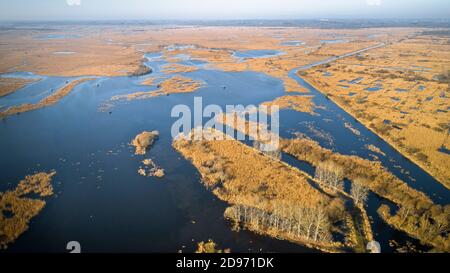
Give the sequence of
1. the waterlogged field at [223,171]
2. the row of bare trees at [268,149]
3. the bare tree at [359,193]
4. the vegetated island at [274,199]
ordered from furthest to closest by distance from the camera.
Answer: the row of bare trees at [268,149]
the bare tree at [359,193]
the waterlogged field at [223,171]
the vegetated island at [274,199]

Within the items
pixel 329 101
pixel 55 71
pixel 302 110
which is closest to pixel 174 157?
pixel 302 110

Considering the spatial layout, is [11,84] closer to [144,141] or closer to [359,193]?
[144,141]

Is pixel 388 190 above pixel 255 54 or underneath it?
underneath

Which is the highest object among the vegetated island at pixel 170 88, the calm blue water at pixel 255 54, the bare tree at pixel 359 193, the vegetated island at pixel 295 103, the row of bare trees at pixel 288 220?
the calm blue water at pixel 255 54

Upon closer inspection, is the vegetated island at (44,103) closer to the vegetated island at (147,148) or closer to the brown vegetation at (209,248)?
the vegetated island at (147,148)

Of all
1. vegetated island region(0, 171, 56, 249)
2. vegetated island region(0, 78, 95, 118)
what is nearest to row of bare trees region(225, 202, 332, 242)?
vegetated island region(0, 171, 56, 249)

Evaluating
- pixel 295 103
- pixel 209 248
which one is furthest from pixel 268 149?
pixel 295 103

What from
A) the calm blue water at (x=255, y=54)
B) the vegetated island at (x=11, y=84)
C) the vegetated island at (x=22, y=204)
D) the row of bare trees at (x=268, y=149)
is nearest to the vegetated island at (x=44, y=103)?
the vegetated island at (x=11, y=84)
